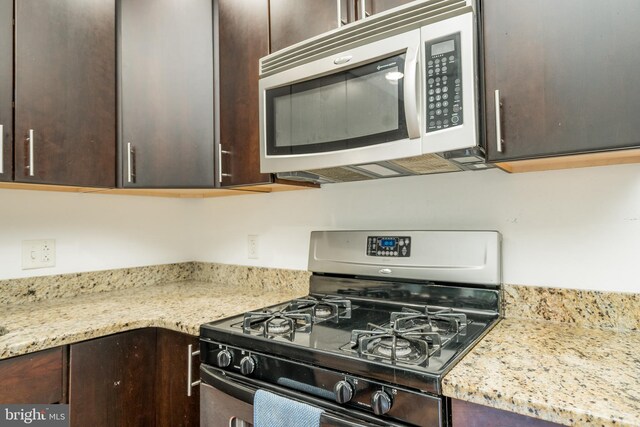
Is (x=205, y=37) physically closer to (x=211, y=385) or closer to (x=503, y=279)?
(x=211, y=385)

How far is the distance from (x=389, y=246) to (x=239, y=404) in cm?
73

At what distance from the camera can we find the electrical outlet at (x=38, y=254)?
1576 millimetres

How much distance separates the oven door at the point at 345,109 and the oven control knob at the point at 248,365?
612 mm

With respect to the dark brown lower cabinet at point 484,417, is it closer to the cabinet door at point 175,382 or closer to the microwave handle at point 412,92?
the microwave handle at point 412,92

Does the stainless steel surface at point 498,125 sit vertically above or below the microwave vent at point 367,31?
below

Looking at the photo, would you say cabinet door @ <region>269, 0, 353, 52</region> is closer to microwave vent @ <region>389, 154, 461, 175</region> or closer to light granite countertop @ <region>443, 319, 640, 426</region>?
microwave vent @ <region>389, 154, 461, 175</region>

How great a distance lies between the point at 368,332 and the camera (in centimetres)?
99

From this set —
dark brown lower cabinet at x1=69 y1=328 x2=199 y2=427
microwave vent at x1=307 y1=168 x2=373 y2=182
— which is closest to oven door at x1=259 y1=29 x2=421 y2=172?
microwave vent at x1=307 y1=168 x2=373 y2=182

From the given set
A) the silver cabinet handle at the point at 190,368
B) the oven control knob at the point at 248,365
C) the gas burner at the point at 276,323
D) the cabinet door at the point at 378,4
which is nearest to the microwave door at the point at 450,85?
the cabinet door at the point at 378,4

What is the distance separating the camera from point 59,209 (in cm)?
169

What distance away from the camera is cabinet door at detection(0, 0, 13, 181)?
1222mm

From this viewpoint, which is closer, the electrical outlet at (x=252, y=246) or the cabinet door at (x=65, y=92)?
the cabinet door at (x=65, y=92)

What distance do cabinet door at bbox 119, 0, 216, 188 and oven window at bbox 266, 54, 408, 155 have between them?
407mm

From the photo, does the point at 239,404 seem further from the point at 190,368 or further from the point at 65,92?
the point at 65,92
